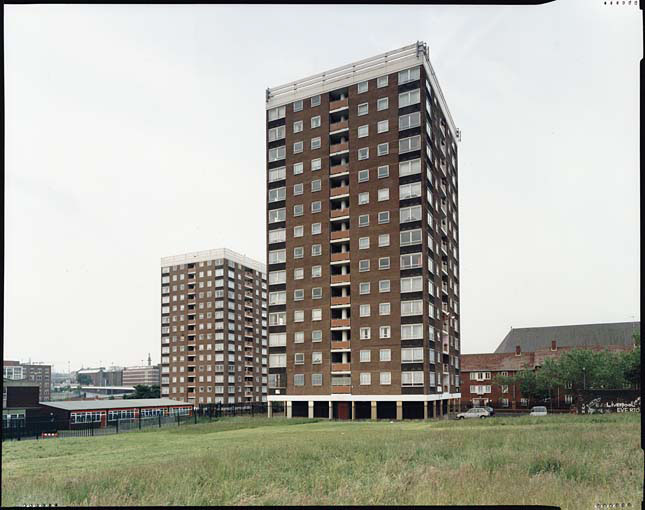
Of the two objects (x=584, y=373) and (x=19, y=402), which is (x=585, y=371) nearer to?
(x=584, y=373)

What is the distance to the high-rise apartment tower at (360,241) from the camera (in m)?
45.2

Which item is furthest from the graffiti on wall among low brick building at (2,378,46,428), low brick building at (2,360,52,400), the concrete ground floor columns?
low brick building at (2,360,52,400)

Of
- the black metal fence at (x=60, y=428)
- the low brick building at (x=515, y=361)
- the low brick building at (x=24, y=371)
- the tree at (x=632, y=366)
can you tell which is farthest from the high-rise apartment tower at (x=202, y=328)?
the low brick building at (x=24, y=371)

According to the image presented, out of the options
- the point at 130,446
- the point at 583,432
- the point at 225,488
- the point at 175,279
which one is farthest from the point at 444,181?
the point at 175,279

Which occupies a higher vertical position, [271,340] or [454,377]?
[271,340]

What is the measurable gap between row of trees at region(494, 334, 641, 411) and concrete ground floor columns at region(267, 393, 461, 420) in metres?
8.72

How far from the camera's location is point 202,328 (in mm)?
99375

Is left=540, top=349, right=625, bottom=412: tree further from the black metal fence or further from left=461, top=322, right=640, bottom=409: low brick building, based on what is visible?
the black metal fence

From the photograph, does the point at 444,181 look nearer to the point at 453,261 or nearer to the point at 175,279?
the point at 453,261

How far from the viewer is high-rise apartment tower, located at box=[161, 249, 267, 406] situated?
98.8m

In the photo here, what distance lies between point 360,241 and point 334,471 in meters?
33.0

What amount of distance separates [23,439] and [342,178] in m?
32.7

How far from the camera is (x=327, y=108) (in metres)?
49.2

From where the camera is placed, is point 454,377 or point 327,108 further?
point 454,377
